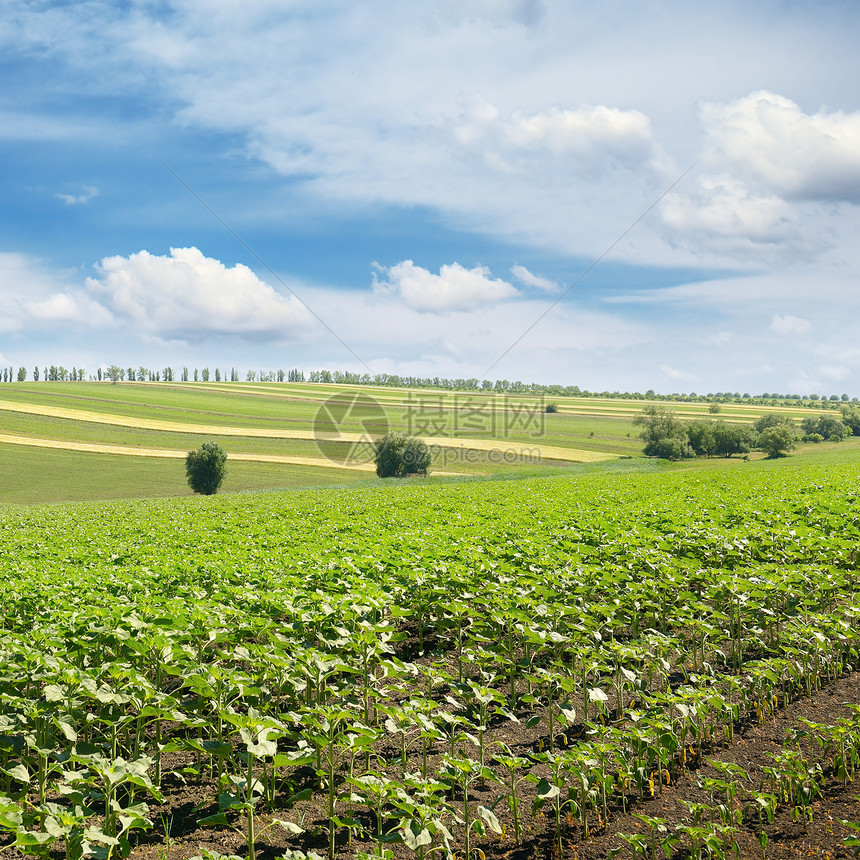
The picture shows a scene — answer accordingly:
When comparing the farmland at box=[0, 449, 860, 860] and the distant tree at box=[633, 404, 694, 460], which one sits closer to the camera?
the farmland at box=[0, 449, 860, 860]

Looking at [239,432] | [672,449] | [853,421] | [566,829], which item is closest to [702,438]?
[672,449]

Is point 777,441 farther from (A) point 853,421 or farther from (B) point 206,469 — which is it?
(B) point 206,469

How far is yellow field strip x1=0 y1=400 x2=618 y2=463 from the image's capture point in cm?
9562

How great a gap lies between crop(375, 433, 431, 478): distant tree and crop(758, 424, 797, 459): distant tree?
5626 cm

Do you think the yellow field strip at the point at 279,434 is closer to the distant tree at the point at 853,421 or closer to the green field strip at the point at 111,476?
the green field strip at the point at 111,476

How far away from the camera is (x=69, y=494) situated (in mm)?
67750

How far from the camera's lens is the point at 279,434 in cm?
10575

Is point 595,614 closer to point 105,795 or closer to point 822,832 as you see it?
point 822,832

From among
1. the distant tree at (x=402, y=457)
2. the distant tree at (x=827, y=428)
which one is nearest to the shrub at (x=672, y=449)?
the distant tree at (x=827, y=428)

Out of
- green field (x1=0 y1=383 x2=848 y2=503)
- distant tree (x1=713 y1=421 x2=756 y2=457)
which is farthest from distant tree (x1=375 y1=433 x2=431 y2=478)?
distant tree (x1=713 y1=421 x2=756 y2=457)

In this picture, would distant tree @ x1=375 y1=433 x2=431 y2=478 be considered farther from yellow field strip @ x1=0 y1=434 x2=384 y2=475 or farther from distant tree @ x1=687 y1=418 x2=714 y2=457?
distant tree @ x1=687 y1=418 x2=714 y2=457

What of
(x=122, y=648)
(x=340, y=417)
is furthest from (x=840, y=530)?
(x=340, y=417)

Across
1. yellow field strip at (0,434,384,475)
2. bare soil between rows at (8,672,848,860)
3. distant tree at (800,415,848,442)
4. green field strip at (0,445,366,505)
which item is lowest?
green field strip at (0,445,366,505)

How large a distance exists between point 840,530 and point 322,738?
14.1m
